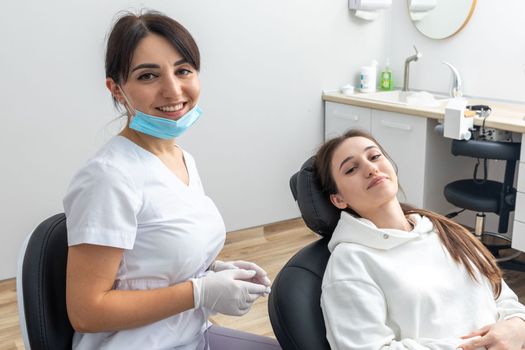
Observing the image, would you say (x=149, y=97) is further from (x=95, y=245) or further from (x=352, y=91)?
(x=352, y=91)

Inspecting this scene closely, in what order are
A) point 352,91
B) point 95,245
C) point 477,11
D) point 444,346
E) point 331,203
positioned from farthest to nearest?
1. point 352,91
2. point 477,11
3. point 331,203
4. point 444,346
5. point 95,245

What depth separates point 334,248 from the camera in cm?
125

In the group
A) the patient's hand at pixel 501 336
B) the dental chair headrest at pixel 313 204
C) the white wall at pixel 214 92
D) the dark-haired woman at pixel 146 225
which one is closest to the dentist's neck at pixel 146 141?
the dark-haired woman at pixel 146 225

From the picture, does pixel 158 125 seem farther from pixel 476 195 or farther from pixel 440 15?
pixel 440 15

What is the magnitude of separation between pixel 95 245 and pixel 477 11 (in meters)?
2.66

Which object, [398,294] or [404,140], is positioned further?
[404,140]

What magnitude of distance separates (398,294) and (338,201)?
0.26 meters

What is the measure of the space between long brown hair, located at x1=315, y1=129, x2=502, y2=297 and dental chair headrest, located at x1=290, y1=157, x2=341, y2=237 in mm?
21

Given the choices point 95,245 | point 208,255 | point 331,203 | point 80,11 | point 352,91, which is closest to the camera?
point 95,245

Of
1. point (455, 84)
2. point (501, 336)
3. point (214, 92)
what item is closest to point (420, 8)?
point (455, 84)

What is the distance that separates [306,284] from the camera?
1.16m

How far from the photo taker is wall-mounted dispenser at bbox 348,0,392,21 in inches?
128

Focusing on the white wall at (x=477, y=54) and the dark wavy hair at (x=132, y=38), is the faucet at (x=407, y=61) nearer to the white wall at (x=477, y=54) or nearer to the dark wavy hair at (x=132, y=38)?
the white wall at (x=477, y=54)

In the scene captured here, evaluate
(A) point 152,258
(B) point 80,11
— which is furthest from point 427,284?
(B) point 80,11
